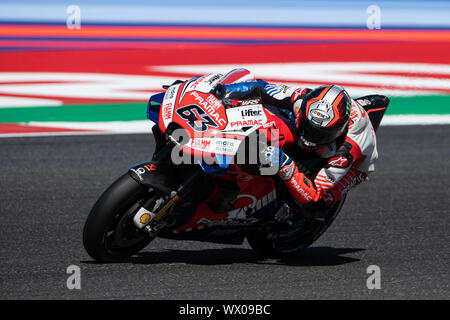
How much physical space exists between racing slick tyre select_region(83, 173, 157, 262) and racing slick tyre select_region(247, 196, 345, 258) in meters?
0.85

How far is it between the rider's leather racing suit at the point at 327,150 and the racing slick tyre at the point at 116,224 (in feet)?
2.84

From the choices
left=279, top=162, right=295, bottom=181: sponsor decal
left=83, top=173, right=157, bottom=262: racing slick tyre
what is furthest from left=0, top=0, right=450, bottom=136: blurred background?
left=279, top=162, right=295, bottom=181: sponsor decal

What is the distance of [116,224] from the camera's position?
4.95 metres

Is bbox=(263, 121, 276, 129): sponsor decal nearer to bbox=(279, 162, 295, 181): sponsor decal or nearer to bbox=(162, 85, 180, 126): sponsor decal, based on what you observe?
bbox=(279, 162, 295, 181): sponsor decal

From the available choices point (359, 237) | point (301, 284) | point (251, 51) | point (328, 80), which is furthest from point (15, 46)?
point (301, 284)

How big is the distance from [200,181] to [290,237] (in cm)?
99

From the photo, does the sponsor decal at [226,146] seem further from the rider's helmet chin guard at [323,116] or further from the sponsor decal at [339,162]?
the sponsor decal at [339,162]

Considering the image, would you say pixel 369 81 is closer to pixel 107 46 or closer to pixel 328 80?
pixel 328 80

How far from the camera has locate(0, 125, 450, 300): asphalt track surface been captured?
4766mm

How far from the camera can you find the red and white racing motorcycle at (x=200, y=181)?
4.67 metres

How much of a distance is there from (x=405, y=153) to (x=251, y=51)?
2.63m

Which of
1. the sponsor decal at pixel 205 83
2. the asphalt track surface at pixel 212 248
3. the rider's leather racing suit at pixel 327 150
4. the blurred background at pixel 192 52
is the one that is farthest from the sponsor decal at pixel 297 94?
the blurred background at pixel 192 52

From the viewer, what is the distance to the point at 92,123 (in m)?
10.1

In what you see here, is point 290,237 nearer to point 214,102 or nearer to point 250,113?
point 250,113
